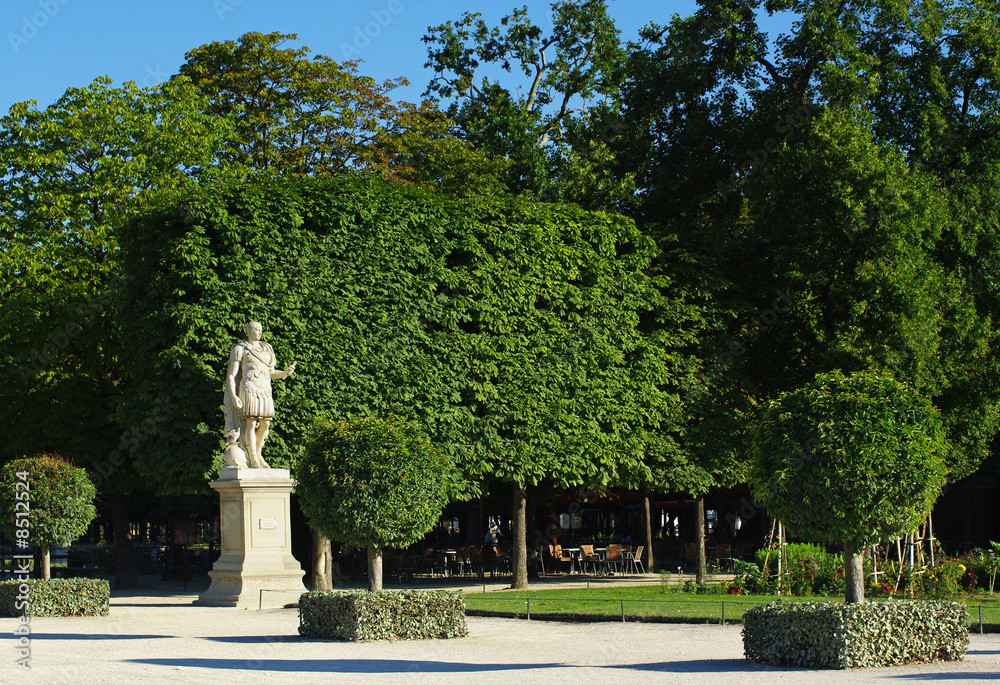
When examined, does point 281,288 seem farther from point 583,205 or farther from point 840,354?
point 840,354

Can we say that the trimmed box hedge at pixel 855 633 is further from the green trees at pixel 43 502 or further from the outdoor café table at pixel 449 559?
the outdoor café table at pixel 449 559

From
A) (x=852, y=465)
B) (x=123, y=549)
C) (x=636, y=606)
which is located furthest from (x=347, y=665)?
(x=123, y=549)

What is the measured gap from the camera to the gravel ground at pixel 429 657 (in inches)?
417

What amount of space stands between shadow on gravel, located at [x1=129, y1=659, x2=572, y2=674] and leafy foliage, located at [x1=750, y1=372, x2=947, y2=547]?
2.97 meters

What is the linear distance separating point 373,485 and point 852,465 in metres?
5.81

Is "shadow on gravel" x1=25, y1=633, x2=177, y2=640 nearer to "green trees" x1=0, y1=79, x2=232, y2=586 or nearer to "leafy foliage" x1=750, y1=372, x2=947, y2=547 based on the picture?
"leafy foliage" x1=750, y1=372, x2=947, y2=547

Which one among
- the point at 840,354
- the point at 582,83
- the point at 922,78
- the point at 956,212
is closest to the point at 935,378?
the point at 840,354

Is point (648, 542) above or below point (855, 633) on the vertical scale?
below

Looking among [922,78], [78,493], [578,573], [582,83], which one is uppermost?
[582,83]

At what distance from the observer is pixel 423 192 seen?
25.2 m

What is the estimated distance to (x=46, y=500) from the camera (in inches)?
711

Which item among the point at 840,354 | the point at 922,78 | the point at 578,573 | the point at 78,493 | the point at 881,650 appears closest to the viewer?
the point at 881,650

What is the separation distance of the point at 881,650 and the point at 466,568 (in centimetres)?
2004

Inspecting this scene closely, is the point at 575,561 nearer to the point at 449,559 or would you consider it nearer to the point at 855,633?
the point at 449,559
